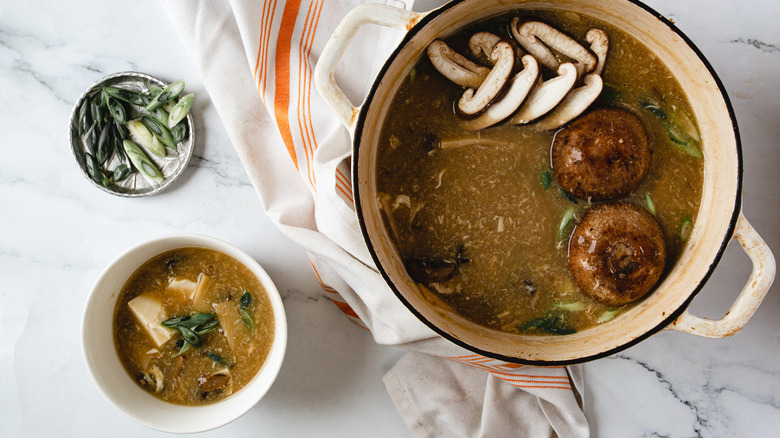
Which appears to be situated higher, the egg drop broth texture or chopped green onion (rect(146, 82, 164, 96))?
the egg drop broth texture

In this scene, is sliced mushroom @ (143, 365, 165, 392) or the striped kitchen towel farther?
sliced mushroom @ (143, 365, 165, 392)

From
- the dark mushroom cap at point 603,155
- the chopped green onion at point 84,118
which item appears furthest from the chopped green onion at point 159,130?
the dark mushroom cap at point 603,155

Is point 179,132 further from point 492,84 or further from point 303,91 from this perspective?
point 492,84

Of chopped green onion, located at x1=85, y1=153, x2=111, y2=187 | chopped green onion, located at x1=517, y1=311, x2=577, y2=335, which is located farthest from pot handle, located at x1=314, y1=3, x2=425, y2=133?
chopped green onion, located at x1=85, y1=153, x2=111, y2=187

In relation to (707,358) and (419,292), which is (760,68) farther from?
(419,292)

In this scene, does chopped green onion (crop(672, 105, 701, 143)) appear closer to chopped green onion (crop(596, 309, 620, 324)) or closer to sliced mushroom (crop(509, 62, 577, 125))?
sliced mushroom (crop(509, 62, 577, 125))

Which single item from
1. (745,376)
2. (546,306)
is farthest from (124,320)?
(745,376)
